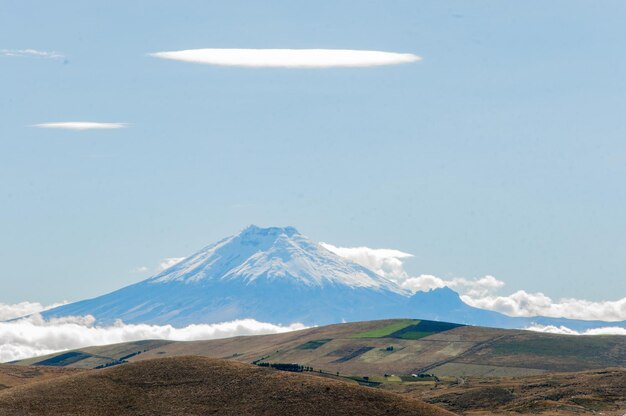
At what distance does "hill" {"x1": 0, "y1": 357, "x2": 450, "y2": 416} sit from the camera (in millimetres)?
155375

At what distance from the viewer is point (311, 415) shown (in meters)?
153

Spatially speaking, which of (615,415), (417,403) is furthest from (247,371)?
(615,415)

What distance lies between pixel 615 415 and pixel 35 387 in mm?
120104

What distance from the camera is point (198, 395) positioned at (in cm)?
16375

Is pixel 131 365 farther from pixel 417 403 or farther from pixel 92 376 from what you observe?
pixel 417 403

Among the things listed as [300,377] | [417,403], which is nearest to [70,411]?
[300,377]

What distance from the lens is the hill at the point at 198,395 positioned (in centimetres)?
15538

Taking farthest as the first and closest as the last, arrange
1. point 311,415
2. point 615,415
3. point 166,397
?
point 615,415, point 166,397, point 311,415

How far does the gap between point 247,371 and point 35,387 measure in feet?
127

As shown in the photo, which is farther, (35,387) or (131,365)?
(131,365)

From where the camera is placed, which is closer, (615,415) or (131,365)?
(131,365)

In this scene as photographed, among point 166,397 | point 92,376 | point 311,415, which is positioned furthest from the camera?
point 92,376

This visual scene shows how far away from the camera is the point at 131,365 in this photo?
180 meters

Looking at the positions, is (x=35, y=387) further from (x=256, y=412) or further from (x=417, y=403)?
(x=417, y=403)
